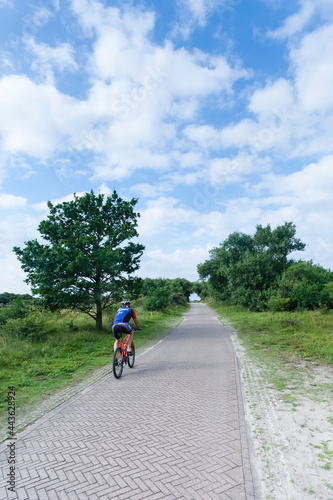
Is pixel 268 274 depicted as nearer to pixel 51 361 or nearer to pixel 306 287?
pixel 306 287

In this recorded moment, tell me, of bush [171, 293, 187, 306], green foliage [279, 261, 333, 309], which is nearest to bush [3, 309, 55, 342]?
green foliage [279, 261, 333, 309]

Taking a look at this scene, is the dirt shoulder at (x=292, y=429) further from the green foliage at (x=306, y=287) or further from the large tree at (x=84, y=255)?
the green foliage at (x=306, y=287)

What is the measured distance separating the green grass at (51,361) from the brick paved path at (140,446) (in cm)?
112

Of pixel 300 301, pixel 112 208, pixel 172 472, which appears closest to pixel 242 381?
pixel 172 472

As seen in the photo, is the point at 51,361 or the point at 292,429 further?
the point at 51,361

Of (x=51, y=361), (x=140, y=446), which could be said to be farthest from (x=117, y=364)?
(x=140, y=446)

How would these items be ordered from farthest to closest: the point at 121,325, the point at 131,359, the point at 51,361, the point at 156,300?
the point at 156,300 < the point at 51,361 < the point at 131,359 < the point at 121,325

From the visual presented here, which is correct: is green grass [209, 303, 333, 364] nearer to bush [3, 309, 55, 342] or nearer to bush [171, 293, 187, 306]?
bush [3, 309, 55, 342]

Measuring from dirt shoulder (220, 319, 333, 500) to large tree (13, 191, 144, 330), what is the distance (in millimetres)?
9532

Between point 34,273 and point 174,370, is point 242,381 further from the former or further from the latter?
point 34,273

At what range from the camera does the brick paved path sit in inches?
126

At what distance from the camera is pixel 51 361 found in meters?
9.76

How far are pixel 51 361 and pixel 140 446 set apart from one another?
6693 millimetres

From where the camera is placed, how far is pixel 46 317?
14266 mm
